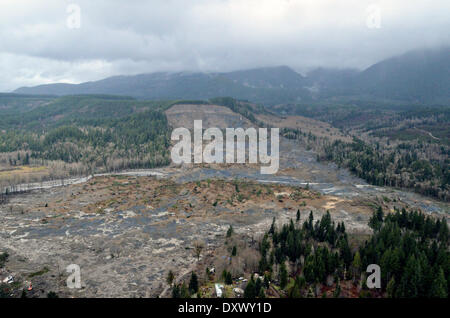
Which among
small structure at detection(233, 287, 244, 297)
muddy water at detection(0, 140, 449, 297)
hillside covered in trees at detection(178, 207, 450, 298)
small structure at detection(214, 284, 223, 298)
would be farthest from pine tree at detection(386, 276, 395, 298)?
muddy water at detection(0, 140, 449, 297)

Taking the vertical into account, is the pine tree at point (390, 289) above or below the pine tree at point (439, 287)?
below

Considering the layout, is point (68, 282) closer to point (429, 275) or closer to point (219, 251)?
point (219, 251)

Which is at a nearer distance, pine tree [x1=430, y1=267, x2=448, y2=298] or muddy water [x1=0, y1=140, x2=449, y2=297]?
pine tree [x1=430, y1=267, x2=448, y2=298]

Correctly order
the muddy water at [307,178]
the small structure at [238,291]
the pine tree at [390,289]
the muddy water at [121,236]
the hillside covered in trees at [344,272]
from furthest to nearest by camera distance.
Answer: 1. the muddy water at [307,178]
2. the muddy water at [121,236]
3. the small structure at [238,291]
4. the pine tree at [390,289]
5. the hillside covered in trees at [344,272]

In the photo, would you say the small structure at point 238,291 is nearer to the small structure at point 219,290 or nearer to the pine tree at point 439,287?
the small structure at point 219,290

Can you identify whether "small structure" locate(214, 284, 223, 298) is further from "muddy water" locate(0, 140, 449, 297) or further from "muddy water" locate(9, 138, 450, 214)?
"muddy water" locate(9, 138, 450, 214)

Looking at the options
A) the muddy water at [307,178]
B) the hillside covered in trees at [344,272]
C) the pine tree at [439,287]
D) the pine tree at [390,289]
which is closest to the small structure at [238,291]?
the hillside covered in trees at [344,272]

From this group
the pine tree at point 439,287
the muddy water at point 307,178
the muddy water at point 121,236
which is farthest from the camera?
the muddy water at point 307,178

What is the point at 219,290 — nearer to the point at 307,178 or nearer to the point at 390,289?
the point at 390,289

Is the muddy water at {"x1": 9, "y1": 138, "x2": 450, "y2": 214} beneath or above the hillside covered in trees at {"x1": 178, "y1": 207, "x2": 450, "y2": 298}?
beneath

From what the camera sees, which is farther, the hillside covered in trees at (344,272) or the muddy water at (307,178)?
the muddy water at (307,178)
